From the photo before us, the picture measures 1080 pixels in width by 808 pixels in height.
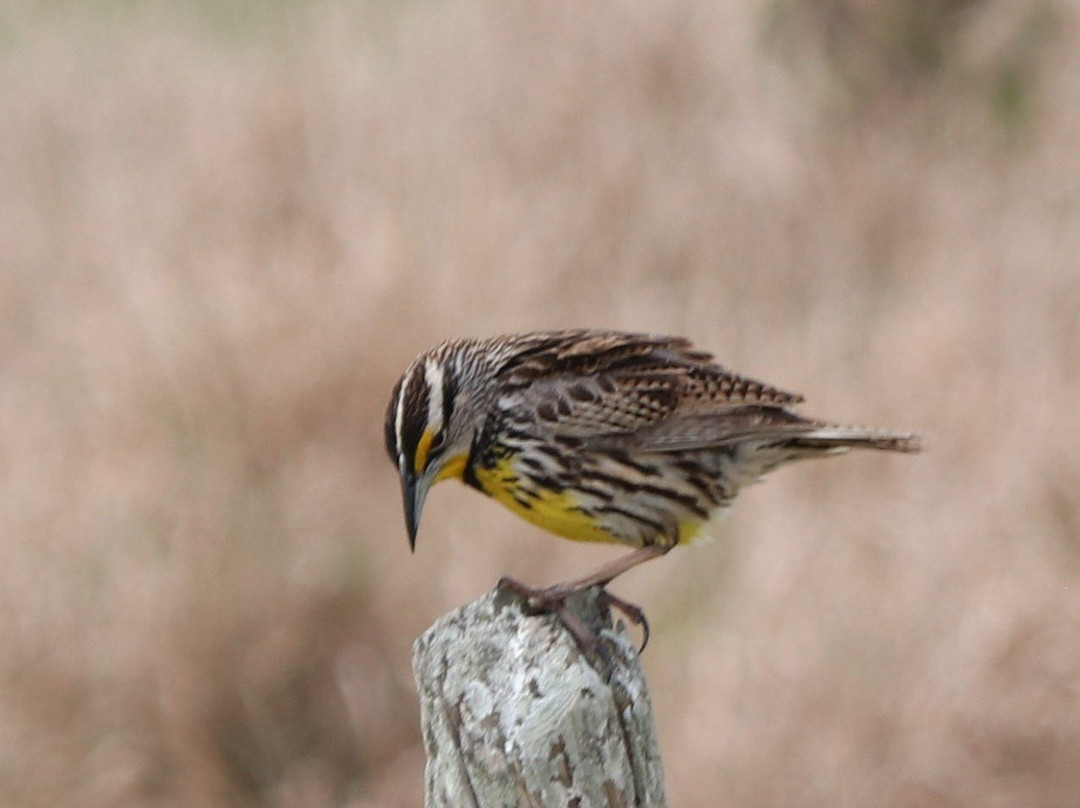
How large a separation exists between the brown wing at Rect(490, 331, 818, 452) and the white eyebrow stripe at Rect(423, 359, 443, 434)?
0.24 metres

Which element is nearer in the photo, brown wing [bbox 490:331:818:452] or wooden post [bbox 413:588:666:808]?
wooden post [bbox 413:588:666:808]

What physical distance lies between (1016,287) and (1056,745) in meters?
2.49

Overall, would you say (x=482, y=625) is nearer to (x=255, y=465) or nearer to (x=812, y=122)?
(x=255, y=465)

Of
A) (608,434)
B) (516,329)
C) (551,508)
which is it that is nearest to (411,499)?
(551,508)

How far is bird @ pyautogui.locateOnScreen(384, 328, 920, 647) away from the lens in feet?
11.4

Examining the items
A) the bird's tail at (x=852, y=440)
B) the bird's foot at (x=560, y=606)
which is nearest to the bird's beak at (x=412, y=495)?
the bird's foot at (x=560, y=606)

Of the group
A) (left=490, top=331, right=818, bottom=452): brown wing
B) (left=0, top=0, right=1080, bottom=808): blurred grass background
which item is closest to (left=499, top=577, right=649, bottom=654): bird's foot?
(left=490, top=331, right=818, bottom=452): brown wing

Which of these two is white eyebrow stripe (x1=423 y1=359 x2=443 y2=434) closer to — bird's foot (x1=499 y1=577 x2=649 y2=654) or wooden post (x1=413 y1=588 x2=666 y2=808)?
bird's foot (x1=499 y1=577 x2=649 y2=654)

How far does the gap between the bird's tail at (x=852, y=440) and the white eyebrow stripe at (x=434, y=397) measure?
79 cm

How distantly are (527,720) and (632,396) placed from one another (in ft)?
5.09

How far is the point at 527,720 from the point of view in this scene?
2154 millimetres

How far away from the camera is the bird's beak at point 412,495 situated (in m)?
3.26

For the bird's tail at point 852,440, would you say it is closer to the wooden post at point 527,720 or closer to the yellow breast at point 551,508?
the yellow breast at point 551,508

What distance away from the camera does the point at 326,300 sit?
639cm
